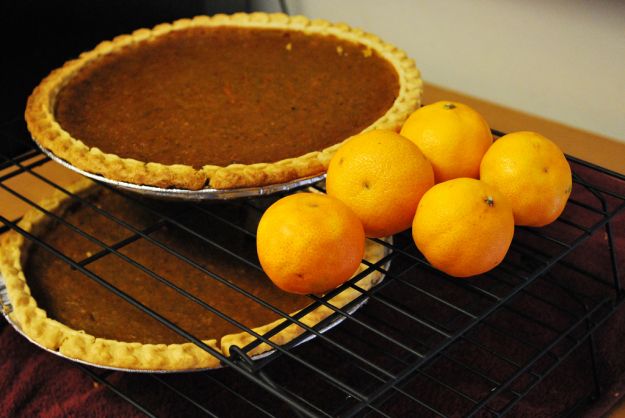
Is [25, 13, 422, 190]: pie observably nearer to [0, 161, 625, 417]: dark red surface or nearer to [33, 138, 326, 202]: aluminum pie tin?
[33, 138, 326, 202]: aluminum pie tin

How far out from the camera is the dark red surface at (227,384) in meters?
1.09

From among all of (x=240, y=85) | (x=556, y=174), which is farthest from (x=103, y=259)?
(x=556, y=174)

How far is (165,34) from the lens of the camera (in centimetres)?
151

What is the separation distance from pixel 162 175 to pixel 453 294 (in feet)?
1.89

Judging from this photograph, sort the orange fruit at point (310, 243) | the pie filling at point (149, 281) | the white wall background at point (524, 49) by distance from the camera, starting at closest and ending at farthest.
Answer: the orange fruit at point (310, 243), the pie filling at point (149, 281), the white wall background at point (524, 49)

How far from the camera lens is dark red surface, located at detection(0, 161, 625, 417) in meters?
1.09

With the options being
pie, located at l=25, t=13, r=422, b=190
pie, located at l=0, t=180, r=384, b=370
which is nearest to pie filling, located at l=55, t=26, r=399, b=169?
pie, located at l=25, t=13, r=422, b=190

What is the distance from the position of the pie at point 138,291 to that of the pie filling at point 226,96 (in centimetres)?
15

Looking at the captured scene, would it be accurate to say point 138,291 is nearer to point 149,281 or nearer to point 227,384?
point 149,281

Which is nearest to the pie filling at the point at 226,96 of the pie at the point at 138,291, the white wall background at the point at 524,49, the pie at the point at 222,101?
the pie at the point at 222,101

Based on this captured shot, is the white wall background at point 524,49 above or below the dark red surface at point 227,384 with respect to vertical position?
above

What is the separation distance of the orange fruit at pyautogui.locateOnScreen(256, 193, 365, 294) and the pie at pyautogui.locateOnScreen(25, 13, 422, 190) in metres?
0.21

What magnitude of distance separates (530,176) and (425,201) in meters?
0.14

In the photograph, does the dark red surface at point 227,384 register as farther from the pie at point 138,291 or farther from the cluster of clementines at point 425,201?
the cluster of clementines at point 425,201
